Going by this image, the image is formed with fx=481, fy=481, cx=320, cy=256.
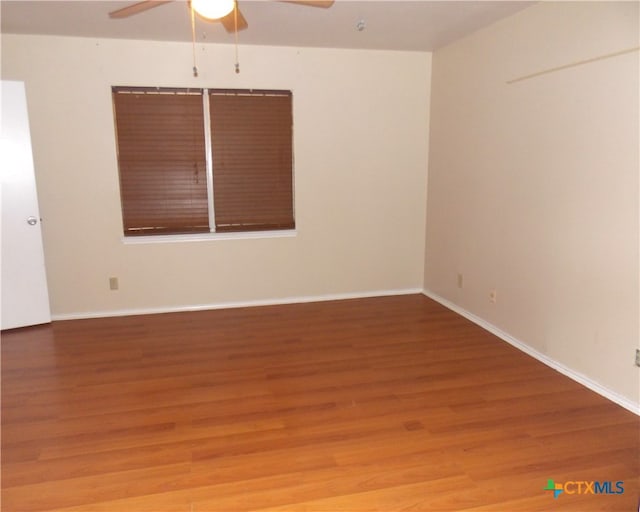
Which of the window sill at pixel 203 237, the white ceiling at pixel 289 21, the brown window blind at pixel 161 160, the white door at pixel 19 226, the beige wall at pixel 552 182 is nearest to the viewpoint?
the beige wall at pixel 552 182

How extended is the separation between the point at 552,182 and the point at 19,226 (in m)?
4.08

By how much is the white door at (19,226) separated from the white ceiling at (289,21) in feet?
2.14

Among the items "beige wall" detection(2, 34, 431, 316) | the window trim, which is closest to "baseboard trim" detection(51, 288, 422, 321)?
"beige wall" detection(2, 34, 431, 316)

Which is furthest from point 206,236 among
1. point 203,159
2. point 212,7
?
point 212,7

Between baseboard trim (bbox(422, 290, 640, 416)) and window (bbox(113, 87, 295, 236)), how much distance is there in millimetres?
1810

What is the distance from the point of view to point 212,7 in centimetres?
206

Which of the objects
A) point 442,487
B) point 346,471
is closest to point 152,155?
point 346,471

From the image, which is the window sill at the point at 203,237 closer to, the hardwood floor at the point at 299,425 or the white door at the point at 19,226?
the white door at the point at 19,226

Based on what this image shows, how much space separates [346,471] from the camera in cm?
222

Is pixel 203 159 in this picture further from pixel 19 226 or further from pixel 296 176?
pixel 19 226

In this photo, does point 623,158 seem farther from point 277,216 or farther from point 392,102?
point 277,216

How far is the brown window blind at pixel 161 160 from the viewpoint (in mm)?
4215

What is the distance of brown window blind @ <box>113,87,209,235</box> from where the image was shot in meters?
4.21

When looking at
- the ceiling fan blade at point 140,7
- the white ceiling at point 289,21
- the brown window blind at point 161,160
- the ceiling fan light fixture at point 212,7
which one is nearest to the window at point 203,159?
the brown window blind at point 161,160
